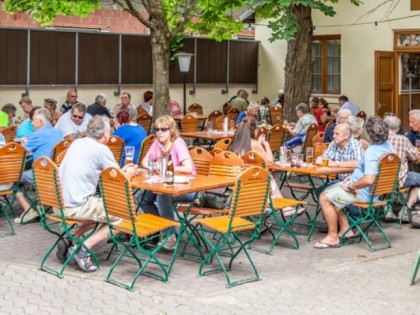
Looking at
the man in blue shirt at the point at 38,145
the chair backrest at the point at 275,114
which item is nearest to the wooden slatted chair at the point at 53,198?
the man in blue shirt at the point at 38,145

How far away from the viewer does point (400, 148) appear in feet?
34.9

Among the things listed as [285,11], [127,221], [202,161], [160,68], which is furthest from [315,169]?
[160,68]

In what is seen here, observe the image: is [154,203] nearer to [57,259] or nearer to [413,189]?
[57,259]

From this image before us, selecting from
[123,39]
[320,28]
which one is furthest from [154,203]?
[320,28]

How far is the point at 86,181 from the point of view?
8.27 metres

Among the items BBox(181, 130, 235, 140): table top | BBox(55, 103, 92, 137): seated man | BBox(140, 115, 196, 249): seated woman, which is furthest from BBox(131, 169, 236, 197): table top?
BBox(181, 130, 235, 140): table top

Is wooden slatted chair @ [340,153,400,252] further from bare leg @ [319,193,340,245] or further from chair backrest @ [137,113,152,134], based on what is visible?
chair backrest @ [137,113,152,134]

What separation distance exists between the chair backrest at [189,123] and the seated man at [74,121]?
14.5 feet

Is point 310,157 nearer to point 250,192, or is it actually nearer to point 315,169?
point 315,169

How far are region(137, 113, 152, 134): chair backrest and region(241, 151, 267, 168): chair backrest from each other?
8.06 meters

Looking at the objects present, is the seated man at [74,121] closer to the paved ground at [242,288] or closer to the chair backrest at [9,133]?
the chair backrest at [9,133]

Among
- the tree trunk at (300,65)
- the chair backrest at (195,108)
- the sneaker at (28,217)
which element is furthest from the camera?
the chair backrest at (195,108)

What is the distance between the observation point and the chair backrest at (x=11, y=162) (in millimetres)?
9883

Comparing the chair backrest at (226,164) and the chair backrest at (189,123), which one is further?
the chair backrest at (189,123)
